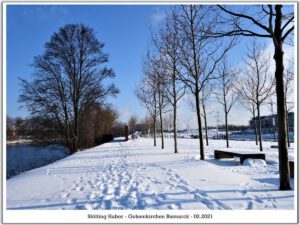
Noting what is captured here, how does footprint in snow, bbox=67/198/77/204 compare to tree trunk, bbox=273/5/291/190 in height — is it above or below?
below

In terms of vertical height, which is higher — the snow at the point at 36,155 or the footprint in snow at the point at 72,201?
the footprint in snow at the point at 72,201

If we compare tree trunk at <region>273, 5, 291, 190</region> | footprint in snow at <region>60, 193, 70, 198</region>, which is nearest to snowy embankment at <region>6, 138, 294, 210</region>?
footprint in snow at <region>60, 193, 70, 198</region>

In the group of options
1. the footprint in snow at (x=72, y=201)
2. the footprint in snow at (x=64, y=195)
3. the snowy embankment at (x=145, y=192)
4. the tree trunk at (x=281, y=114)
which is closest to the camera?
the snowy embankment at (x=145, y=192)

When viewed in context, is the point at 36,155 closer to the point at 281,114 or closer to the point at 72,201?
the point at 72,201

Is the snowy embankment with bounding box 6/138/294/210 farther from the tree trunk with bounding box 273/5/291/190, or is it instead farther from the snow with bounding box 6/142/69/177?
the snow with bounding box 6/142/69/177

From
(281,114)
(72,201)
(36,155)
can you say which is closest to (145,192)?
(72,201)

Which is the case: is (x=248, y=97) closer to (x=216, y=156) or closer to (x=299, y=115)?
A: (x=216, y=156)

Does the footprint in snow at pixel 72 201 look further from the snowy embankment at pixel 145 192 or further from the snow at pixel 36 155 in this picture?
the snow at pixel 36 155

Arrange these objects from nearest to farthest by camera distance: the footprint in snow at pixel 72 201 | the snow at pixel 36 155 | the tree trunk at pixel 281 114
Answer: the footprint in snow at pixel 72 201
the tree trunk at pixel 281 114
the snow at pixel 36 155

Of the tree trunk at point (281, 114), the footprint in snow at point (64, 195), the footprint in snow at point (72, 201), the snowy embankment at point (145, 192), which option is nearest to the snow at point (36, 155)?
the snowy embankment at point (145, 192)

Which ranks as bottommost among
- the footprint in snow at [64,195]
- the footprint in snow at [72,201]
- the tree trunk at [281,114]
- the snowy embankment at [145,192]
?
the snowy embankment at [145,192]

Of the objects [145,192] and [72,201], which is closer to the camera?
[72,201]

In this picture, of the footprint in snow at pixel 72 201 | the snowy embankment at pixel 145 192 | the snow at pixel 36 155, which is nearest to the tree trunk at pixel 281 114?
the snowy embankment at pixel 145 192

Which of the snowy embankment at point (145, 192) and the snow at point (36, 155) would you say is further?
the snow at point (36, 155)
